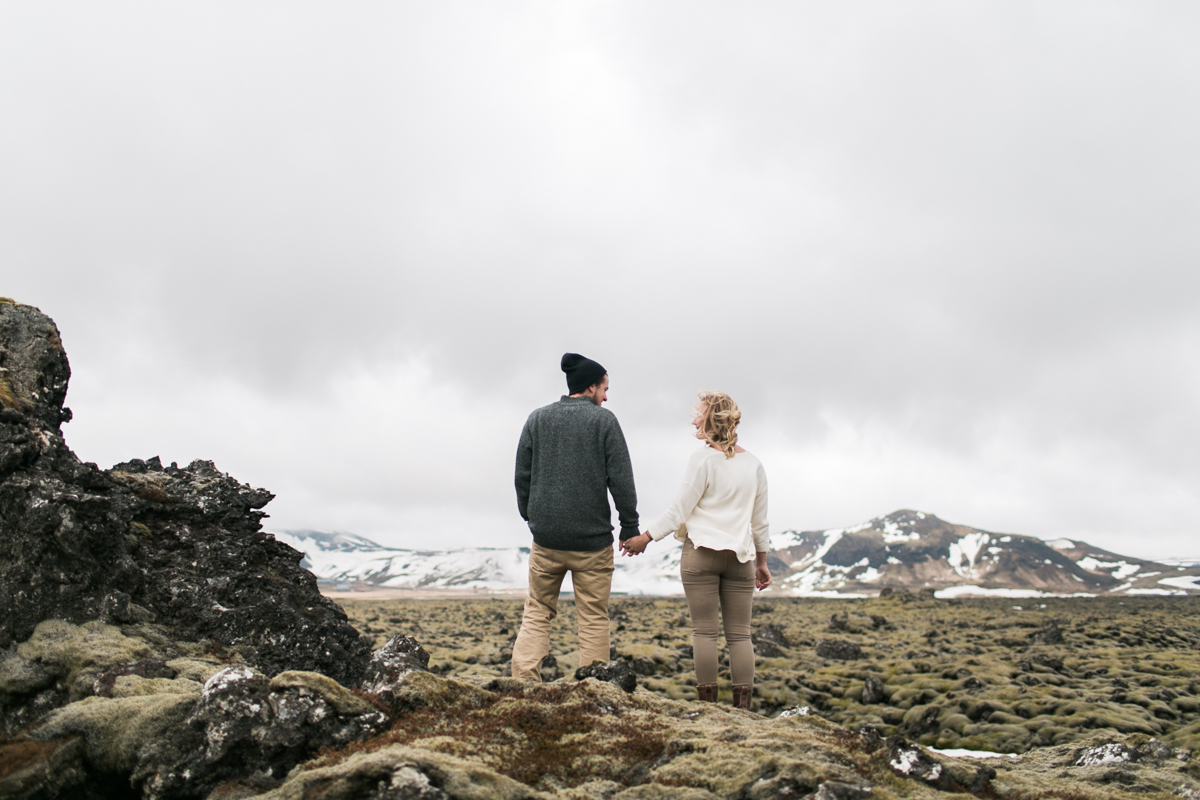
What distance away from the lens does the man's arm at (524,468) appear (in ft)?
32.0

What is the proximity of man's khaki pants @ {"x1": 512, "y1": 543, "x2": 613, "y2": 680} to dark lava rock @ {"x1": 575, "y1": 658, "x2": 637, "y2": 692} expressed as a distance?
0.80m

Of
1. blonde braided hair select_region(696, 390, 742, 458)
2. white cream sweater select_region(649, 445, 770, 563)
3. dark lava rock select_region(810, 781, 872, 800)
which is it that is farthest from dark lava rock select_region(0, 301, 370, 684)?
dark lava rock select_region(810, 781, 872, 800)

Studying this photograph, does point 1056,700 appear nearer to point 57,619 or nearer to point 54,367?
point 57,619

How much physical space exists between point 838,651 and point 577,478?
17966 mm

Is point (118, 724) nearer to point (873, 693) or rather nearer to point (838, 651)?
point (873, 693)

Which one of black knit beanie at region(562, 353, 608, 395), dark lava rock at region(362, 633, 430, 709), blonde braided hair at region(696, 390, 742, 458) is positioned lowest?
dark lava rock at region(362, 633, 430, 709)

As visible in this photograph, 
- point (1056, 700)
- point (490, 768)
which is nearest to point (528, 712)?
point (490, 768)

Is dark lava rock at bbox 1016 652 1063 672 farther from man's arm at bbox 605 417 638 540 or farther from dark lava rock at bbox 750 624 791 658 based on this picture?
man's arm at bbox 605 417 638 540

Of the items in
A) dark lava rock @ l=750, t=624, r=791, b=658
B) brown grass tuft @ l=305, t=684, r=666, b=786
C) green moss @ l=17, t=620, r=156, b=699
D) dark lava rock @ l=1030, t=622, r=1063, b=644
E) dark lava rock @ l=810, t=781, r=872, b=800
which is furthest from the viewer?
dark lava rock @ l=1030, t=622, r=1063, b=644

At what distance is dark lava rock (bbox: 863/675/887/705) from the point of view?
16109 mm

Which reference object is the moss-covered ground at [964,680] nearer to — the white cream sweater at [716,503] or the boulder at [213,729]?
the white cream sweater at [716,503]

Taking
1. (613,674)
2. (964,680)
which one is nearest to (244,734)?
(613,674)

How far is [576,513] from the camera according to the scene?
9102 mm

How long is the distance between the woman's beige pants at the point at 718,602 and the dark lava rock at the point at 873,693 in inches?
346
